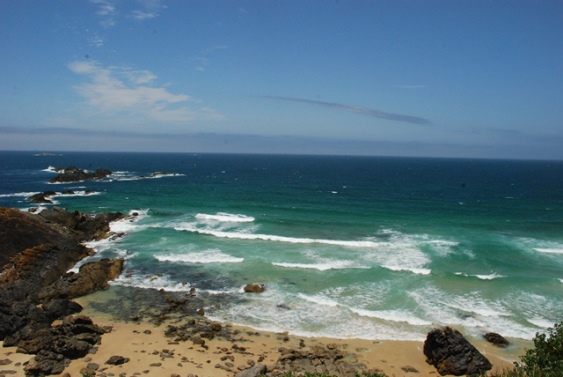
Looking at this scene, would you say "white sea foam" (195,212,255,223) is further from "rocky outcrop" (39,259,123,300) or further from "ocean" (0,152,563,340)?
"rocky outcrop" (39,259,123,300)

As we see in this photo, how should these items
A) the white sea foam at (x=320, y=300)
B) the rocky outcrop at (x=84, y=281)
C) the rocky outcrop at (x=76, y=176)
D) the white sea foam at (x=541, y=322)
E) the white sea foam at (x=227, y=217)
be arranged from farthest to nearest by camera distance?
the rocky outcrop at (x=76, y=176)
the white sea foam at (x=227, y=217)
the rocky outcrop at (x=84, y=281)
the white sea foam at (x=320, y=300)
the white sea foam at (x=541, y=322)

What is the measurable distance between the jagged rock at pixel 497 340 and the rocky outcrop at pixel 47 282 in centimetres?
1989

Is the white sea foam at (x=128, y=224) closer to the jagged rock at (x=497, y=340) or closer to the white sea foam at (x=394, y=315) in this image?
the white sea foam at (x=394, y=315)

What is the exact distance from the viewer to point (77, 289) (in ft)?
80.5

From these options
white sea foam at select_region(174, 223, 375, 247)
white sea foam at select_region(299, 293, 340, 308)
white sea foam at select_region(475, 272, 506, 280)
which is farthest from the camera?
white sea foam at select_region(174, 223, 375, 247)

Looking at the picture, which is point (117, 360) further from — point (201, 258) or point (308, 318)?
point (201, 258)

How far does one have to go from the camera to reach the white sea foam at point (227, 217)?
47.1 meters

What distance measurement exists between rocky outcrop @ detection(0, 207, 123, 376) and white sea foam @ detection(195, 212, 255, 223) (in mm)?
11574

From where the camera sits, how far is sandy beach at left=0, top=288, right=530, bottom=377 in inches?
647

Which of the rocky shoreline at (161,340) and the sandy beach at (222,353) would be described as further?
the rocky shoreline at (161,340)

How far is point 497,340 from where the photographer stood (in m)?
19.3

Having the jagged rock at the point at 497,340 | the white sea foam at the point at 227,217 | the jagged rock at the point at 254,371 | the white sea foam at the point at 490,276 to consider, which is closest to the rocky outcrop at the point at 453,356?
the jagged rock at the point at 497,340

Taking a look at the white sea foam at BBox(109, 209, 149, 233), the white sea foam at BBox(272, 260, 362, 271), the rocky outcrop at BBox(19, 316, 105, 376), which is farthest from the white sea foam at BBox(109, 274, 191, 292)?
the white sea foam at BBox(109, 209, 149, 233)

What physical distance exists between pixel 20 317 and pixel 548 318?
28.9 m
